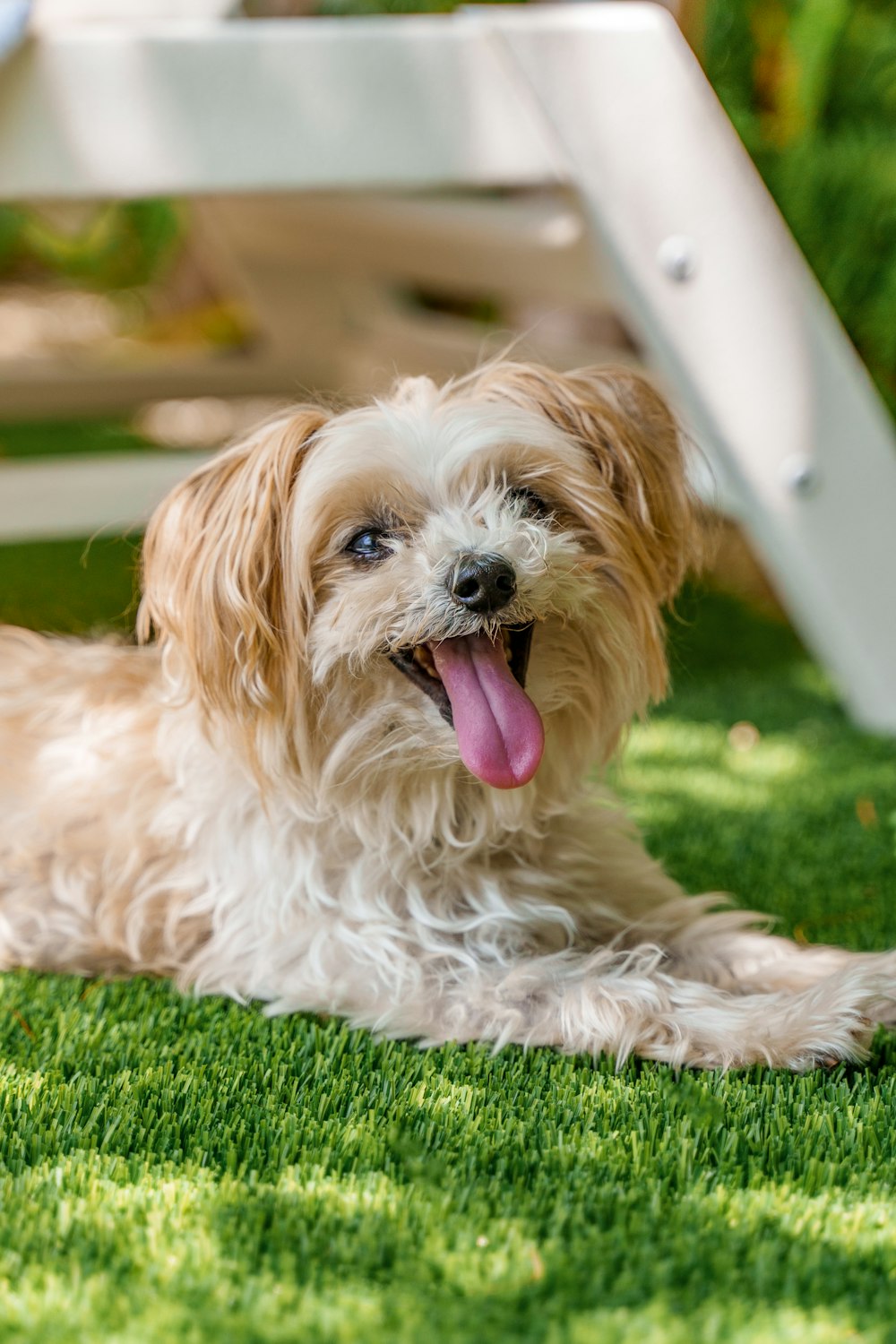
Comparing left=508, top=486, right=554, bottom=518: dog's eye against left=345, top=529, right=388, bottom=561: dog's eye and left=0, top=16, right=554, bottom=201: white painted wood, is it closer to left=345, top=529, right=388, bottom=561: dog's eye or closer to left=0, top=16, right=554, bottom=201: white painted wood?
left=345, top=529, right=388, bottom=561: dog's eye

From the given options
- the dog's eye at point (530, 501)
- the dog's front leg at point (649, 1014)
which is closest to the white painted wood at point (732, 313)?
the dog's eye at point (530, 501)

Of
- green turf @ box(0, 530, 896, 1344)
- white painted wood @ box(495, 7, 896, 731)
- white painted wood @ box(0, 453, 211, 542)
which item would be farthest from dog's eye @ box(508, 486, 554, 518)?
white painted wood @ box(0, 453, 211, 542)

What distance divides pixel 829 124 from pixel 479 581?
271 centimetres

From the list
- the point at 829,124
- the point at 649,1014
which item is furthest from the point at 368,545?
the point at 829,124

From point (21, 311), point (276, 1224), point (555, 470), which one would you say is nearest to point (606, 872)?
point (555, 470)

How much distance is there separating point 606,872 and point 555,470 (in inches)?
25.4

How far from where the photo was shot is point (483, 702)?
1.90 metres

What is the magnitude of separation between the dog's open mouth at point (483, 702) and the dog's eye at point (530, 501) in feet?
0.51

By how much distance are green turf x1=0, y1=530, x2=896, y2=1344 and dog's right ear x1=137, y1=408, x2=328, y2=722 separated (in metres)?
0.47

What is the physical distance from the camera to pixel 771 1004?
1869 millimetres

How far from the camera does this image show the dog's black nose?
181 cm

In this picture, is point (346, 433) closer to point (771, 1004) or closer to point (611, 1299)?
point (771, 1004)

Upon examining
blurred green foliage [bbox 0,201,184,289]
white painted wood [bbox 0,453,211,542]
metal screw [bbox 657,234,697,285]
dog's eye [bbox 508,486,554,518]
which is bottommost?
blurred green foliage [bbox 0,201,184,289]

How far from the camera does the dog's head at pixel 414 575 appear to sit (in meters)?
1.87
